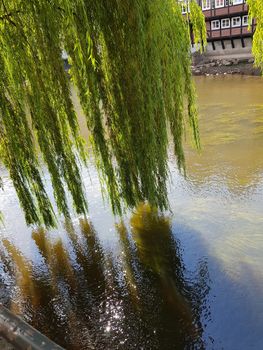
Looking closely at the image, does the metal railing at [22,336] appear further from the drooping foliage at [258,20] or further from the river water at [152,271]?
the drooping foliage at [258,20]

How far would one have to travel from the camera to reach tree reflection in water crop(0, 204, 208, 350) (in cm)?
495

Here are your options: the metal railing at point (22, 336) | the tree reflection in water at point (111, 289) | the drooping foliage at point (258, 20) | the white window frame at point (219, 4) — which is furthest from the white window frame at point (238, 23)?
the metal railing at point (22, 336)

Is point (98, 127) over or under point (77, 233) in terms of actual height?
over

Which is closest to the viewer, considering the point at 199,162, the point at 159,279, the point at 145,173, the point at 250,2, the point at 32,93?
the point at 32,93

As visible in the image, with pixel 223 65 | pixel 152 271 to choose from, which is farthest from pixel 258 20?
pixel 223 65

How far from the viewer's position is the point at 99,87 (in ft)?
16.1

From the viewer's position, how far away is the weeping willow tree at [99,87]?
450cm

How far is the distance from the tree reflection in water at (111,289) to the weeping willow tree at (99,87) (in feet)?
4.11

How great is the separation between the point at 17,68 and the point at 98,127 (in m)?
1.46

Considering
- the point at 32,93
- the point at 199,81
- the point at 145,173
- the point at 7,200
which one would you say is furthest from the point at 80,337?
the point at 199,81

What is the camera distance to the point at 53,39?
15.1 ft

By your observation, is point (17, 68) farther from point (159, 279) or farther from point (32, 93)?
point (159, 279)

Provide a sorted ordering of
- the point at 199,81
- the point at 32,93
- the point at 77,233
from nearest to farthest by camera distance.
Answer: the point at 32,93 → the point at 77,233 → the point at 199,81

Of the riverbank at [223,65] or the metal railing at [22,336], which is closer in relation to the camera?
the metal railing at [22,336]
